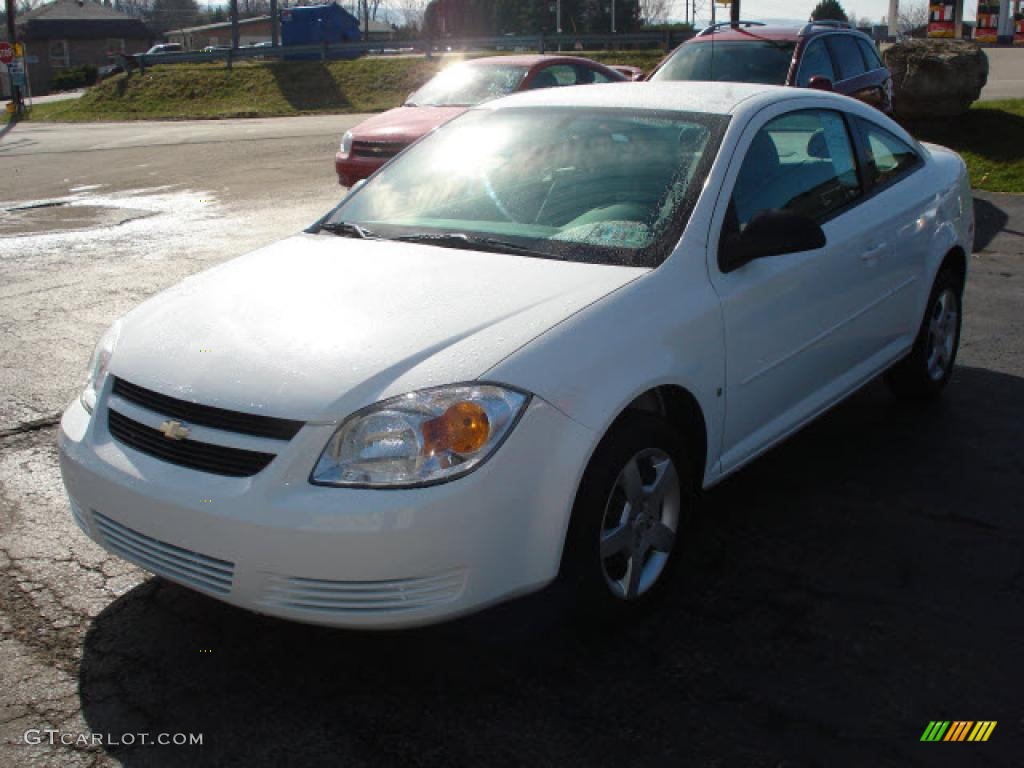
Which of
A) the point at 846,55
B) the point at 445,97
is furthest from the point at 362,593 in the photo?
the point at 445,97

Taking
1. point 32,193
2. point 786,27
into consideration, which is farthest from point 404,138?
point 32,193

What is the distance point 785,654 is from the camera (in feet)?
11.0

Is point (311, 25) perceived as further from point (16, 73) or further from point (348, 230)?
point (348, 230)

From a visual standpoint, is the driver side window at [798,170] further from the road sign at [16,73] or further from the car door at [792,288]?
the road sign at [16,73]

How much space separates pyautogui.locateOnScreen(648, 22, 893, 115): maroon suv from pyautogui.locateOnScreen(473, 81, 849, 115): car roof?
264 inches

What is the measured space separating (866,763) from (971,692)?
517 millimetres

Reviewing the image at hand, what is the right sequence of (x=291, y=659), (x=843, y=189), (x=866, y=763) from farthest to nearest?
(x=843, y=189) → (x=291, y=659) → (x=866, y=763)

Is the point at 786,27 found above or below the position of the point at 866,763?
above

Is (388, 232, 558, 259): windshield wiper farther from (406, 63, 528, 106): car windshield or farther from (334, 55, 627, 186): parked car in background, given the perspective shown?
(406, 63, 528, 106): car windshield

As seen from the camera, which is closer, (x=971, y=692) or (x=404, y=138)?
(x=971, y=692)

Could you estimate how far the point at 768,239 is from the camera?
380 cm

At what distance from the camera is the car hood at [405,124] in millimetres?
11961

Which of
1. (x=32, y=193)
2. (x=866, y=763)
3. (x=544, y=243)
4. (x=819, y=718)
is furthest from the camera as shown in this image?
(x=32, y=193)

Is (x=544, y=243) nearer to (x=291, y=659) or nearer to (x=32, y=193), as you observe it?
(x=291, y=659)
